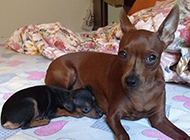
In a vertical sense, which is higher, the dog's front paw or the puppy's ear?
the puppy's ear

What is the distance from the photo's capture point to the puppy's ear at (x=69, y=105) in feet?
4.78

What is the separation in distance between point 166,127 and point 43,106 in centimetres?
69

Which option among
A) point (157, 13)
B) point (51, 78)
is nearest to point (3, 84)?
point (51, 78)

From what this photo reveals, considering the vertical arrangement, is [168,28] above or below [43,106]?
above

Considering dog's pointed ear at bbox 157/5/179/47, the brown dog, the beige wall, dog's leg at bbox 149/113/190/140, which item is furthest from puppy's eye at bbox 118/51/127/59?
the beige wall

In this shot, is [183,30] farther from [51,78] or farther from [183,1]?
[51,78]

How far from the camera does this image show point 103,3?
14.4 feet

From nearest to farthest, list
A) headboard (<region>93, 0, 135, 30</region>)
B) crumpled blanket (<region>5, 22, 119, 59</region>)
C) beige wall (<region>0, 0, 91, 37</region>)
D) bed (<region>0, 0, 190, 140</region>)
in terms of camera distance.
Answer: bed (<region>0, 0, 190, 140</region>) < crumpled blanket (<region>5, 22, 119, 59</region>) < beige wall (<region>0, 0, 91, 37</region>) < headboard (<region>93, 0, 135, 30</region>)

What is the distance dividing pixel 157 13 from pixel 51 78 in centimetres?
96

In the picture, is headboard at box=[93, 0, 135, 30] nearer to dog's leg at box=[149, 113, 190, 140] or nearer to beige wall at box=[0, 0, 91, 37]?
beige wall at box=[0, 0, 91, 37]

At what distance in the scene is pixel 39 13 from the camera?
14.7 feet

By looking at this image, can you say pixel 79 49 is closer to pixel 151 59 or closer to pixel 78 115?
pixel 78 115

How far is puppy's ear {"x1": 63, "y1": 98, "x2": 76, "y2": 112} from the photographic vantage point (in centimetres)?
146

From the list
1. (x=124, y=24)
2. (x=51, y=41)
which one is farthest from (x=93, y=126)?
(x=51, y=41)
